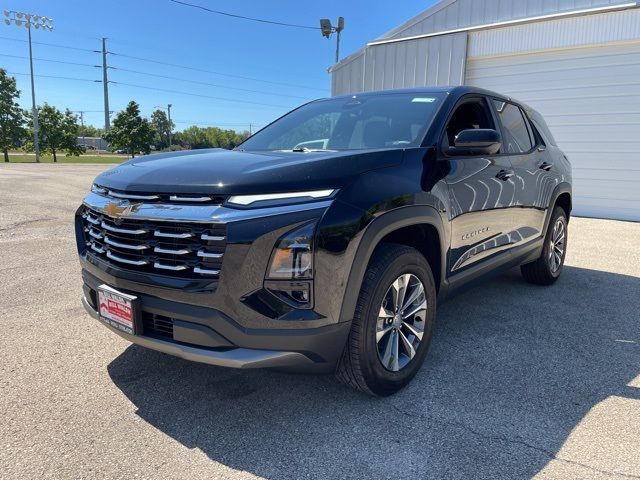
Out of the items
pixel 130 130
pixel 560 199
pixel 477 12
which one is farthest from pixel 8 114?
pixel 560 199

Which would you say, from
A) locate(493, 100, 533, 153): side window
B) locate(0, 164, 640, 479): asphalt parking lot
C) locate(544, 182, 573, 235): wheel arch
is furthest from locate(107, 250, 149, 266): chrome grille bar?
Result: locate(544, 182, 573, 235): wheel arch

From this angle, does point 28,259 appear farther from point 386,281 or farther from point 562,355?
point 562,355

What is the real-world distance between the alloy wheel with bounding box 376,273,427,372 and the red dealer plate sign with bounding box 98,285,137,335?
124 centimetres

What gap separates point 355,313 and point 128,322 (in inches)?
44.2

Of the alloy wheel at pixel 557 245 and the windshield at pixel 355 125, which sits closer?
the windshield at pixel 355 125

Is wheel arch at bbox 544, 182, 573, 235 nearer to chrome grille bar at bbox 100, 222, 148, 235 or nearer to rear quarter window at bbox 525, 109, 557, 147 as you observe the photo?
rear quarter window at bbox 525, 109, 557, 147

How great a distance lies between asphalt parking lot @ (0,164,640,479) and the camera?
7.17 feet

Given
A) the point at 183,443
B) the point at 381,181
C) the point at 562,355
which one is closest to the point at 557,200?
the point at 562,355

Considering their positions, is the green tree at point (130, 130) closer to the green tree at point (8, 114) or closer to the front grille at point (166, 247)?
the green tree at point (8, 114)

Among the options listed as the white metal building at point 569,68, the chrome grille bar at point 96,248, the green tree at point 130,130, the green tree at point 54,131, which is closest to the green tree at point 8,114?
the green tree at point 54,131

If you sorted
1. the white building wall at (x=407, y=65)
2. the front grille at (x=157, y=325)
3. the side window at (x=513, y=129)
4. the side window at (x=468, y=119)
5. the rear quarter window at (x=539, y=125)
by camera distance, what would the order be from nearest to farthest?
the front grille at (x=157, y=325) → the side window at (x=468, y=119) → the side window at (x=513, y=129) → the rear quarter window at (x=539, y=125) → the white building wall at (x=407, y=65)

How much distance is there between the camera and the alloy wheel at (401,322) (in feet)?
8.73

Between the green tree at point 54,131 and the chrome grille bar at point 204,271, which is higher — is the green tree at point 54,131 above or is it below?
above

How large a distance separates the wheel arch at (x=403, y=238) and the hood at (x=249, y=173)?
0.93 feet
